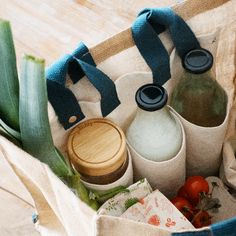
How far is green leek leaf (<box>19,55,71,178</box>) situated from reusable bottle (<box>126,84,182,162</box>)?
10 centimetres

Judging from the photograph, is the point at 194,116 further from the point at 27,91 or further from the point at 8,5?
the point at 8,5

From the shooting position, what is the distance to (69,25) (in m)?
1.05

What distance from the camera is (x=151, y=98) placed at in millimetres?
599

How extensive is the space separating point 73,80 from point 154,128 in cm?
11

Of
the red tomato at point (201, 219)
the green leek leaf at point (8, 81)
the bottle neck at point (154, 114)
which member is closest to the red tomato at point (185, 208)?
the red tomato at point (201, 219)

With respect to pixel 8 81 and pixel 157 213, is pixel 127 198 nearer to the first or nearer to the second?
pixel 157 213

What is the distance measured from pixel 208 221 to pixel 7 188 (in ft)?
1.33

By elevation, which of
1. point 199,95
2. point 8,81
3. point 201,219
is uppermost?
point 8,81

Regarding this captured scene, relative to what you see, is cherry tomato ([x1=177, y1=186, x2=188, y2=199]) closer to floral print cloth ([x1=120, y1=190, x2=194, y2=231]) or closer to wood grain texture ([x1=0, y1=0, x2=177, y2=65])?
floral print cloth ([x1=120, y1=190, x2=194, y2=231])

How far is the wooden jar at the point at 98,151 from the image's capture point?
59cm

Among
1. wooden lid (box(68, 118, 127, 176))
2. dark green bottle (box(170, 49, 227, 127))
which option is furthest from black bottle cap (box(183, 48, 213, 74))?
wooden lid (box(68, 118, 127, 176))

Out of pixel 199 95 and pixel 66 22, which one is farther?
pixel 66 22

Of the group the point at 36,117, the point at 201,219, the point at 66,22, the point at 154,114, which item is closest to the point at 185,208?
the point at 201,219

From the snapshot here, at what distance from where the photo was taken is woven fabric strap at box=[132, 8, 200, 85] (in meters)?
0.63
